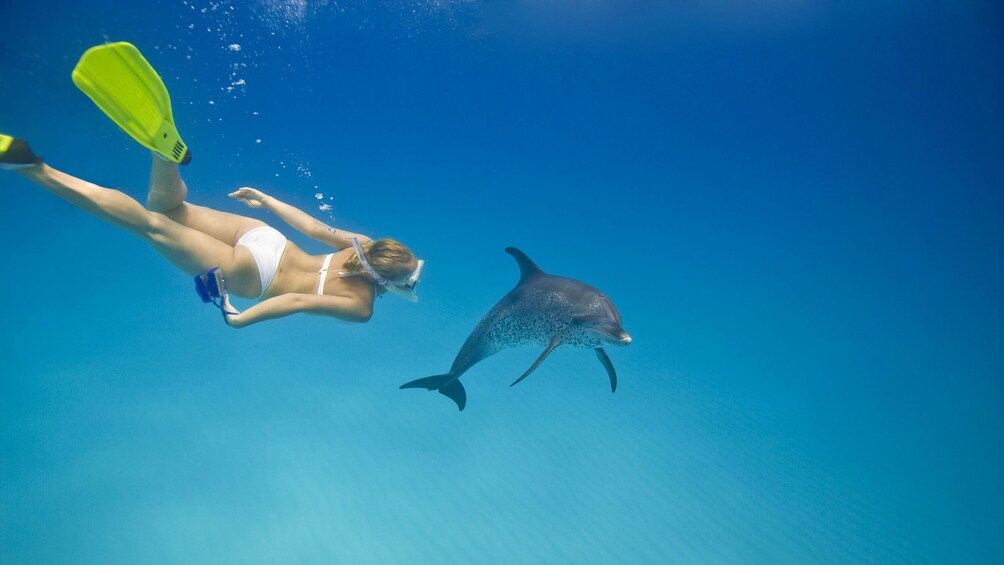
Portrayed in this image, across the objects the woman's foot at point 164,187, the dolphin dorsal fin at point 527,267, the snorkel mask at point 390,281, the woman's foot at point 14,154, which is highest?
the dolphin dorsal fin at point 527,267

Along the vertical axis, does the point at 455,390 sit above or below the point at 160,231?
above

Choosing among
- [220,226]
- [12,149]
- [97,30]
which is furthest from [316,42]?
[12,149]

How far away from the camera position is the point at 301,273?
183 inches

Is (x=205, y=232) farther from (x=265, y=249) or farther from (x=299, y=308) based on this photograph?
(x=299, y=308)

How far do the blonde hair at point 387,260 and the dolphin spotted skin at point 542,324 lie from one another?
1022 millimetres

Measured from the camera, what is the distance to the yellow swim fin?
129 inches

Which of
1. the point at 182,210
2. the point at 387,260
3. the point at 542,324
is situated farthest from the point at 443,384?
the point at 182,210

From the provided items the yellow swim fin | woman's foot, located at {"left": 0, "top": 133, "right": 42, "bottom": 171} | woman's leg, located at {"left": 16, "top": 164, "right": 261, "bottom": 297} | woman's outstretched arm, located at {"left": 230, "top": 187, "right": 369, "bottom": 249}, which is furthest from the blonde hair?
woman's foot, located at {"left": 0, "top": 133, "right": 42, "bottom": 171}

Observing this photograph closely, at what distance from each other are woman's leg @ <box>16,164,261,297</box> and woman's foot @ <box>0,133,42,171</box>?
0.30 feet

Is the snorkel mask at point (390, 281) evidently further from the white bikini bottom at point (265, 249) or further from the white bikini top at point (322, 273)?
the white bikini bottom at point (265, 249)

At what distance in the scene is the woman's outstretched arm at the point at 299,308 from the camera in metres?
3.64

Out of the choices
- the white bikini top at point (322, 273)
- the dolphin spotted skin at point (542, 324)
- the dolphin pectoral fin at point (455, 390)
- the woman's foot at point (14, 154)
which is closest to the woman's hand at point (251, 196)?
the white bikini top at point (322, 273)

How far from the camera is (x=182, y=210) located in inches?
167

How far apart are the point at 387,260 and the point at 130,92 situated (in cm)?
224
